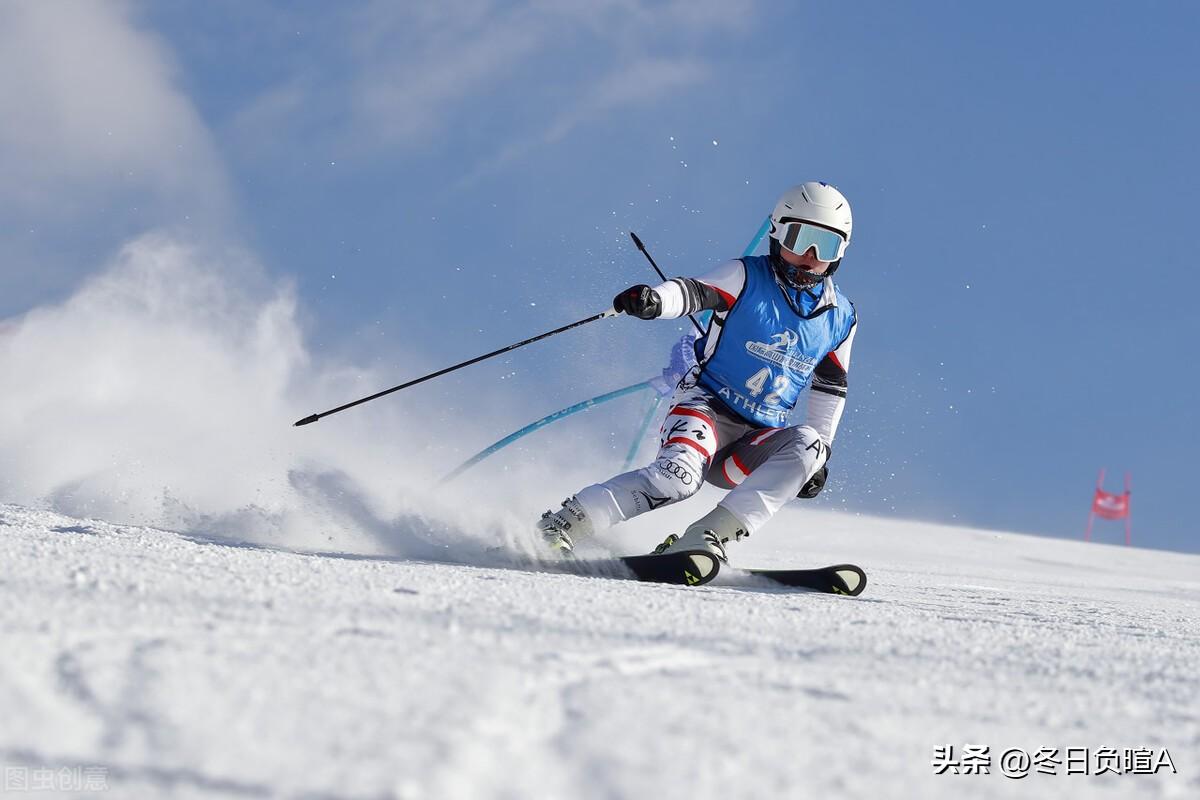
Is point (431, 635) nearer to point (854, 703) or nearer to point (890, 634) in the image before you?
point (854, 703)

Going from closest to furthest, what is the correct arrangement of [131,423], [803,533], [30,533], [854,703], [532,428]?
[854,703]
[30,533]
[532,428]
[131,423]
[803,533]

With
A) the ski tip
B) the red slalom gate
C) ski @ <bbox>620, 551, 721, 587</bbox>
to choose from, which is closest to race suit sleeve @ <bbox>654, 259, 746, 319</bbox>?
ski @ <bbox>620, 551, 721, 587</bbox>

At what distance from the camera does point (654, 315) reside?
377 centimetres

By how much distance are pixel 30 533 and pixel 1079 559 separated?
12086 mm

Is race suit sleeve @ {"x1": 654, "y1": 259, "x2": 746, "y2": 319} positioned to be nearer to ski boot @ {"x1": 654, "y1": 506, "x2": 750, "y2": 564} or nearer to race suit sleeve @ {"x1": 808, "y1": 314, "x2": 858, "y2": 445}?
race suit sleeve @ {"x1": 808, "y1": 314, "x2": 858, "y2": 445}

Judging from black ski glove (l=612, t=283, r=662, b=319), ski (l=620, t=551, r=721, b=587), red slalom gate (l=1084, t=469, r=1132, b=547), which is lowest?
ski (l=620, t=551, r=721, b=587)

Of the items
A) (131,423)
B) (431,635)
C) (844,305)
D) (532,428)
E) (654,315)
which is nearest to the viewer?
(431,635)

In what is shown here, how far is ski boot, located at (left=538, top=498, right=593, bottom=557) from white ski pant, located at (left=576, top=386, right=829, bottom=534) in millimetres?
30

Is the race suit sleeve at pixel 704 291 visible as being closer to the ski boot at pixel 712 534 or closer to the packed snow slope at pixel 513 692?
the ski boot at pixel 712 534

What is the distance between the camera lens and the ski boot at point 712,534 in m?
3.56

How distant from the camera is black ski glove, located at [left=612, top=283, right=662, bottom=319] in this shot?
3730mm

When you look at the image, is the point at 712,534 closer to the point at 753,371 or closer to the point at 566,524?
the point at 566,524

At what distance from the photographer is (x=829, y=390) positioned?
442 cm

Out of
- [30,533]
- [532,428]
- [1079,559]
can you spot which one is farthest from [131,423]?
A: [1079,559]
